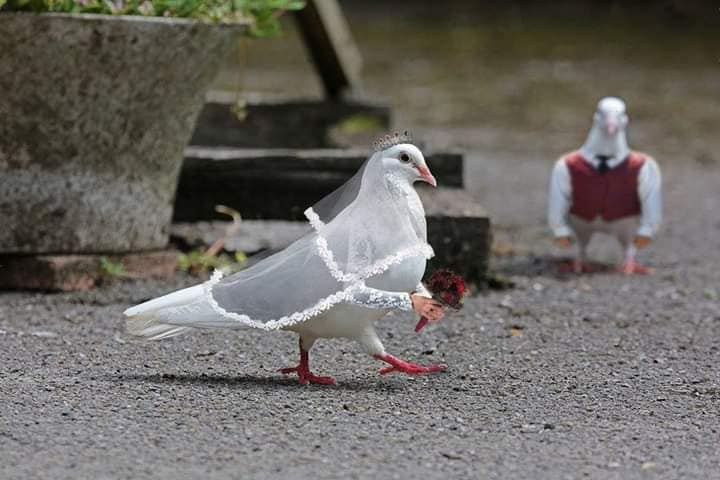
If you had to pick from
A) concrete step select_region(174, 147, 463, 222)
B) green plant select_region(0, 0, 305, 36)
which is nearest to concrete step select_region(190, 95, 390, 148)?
concrete step select_region(174, 147, 463, 222)

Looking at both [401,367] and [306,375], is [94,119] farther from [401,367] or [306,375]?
[401,367]

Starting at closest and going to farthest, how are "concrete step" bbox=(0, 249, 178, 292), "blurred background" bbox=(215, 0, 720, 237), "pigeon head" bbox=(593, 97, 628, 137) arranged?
"concrete step" bbox=(0, 249, 178, 292)
"pigeon head" bbox=(593, 97, 628, 137)
"blurred background" bbox=(215, 0, 720, 237)

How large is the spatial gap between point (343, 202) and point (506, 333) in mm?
881

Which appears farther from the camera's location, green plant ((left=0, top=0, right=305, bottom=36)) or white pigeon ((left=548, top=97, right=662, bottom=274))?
white pigeon ((left=548, top=97, right=662, bottom=274))

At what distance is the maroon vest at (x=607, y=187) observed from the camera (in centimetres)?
464

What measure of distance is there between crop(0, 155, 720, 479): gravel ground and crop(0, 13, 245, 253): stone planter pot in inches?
8.8

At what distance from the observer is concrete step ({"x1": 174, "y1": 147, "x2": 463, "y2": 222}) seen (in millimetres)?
4766

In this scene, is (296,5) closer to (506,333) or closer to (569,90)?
(506,333)

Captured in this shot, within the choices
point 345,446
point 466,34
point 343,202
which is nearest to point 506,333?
point 343,202

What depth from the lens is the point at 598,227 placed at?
4.75 metres

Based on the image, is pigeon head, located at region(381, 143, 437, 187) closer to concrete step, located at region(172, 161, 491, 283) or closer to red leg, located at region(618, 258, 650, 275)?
concrete step, located at region(172, 161, 491, 283)

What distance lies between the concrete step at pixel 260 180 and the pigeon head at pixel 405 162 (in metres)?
1.69

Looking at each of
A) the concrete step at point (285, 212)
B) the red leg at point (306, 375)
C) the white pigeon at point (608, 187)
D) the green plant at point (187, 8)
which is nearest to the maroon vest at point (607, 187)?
the white pigeon at point (608, 187)

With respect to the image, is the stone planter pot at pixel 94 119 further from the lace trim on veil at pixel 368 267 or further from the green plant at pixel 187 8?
the lace trim on veil at pixel 368 267
